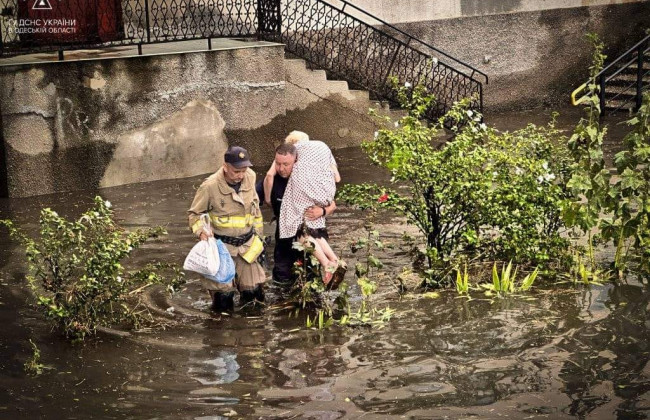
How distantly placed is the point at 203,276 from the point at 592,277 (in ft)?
11.3

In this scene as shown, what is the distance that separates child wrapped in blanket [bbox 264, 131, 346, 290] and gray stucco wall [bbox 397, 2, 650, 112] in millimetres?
9838

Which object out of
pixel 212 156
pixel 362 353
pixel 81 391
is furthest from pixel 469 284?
pixel 212 156

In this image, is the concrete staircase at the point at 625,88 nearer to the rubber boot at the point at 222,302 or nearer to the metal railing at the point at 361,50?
the metal railing at the point at 361,50

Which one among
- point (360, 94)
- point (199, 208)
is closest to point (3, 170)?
point (199, 208)

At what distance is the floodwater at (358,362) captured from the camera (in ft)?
23.4

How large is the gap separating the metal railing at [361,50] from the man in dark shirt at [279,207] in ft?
22.1

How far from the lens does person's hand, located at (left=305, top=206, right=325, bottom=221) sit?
9.61 metres

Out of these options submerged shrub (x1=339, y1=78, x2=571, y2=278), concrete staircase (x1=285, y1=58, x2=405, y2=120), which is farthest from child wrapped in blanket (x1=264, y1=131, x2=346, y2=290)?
concrete staircase (x1=285, y1=58, x2=405, y2=120)

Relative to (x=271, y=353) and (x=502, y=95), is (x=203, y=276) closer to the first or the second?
(x=271, y=353)

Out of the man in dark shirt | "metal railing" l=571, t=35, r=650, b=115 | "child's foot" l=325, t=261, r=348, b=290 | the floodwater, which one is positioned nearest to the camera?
the floodwater

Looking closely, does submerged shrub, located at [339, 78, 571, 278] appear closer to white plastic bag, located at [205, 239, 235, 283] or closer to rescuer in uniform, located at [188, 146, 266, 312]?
rescuer in uniform, located at [188, 146, 266, 312]

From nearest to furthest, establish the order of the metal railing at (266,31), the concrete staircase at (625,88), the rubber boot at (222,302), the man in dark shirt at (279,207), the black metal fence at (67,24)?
the rubber boot at (222,302) < the man in dark shirt at (279,207) < the black metal fence at (67,24) < the metal railing at (266,31) < the concrete staircase at (625,88)

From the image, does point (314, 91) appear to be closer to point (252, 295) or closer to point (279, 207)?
point (279, 207)

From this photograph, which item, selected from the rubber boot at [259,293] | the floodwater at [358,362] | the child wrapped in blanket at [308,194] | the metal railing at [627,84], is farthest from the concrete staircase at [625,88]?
the rubber boot at [259,293]
